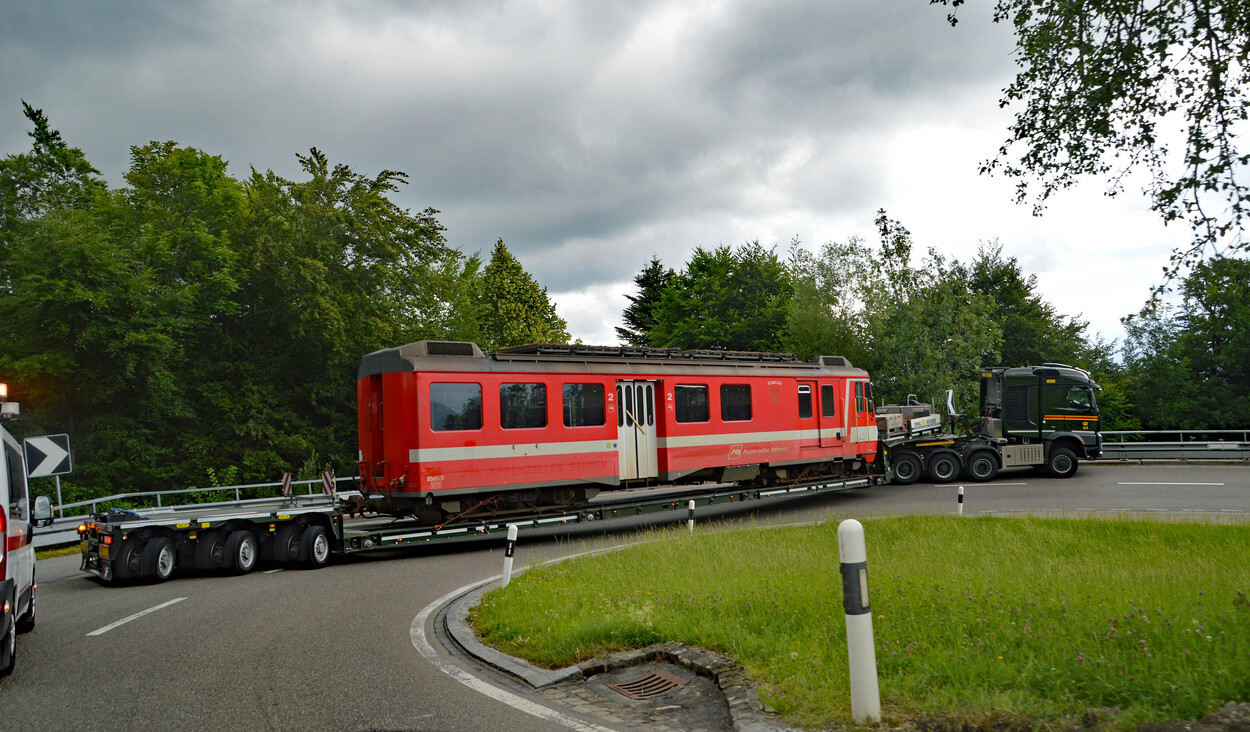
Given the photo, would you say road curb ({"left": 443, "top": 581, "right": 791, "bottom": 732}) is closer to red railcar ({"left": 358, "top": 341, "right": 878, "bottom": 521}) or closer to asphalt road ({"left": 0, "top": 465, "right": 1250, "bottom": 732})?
asphalt road ({"left": 0, "top": 465, "right": 1250, "bottom": 732})

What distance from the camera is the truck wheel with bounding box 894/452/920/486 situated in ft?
76.2

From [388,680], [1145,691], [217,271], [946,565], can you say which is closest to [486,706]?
[388,680]

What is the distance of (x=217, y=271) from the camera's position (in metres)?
27.7

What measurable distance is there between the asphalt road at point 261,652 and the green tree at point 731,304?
32.9 metres

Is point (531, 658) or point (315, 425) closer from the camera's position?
point (531, 658)

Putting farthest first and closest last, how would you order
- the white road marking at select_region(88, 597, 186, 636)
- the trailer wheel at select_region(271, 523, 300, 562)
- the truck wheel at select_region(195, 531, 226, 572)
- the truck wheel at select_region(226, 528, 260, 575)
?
the trailer wheel at select_region(271, 523, 300, 562) → the truck wheel at select_region(226, 528, 260, 575) → the truck wheel at select_region(195, 531, 226, 572) → the white road marking at select_region(88, 597, 186, 636)

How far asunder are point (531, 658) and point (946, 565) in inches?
180

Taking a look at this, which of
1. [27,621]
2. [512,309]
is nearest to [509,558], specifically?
[27,621]

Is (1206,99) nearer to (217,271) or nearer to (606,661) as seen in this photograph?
(606,661)

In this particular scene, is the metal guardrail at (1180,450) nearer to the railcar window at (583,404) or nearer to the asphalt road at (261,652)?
the asphalt road at (261,652)

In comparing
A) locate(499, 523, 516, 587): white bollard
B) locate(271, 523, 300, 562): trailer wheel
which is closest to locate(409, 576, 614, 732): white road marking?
locate(499, 523, 516, 587): white bollard

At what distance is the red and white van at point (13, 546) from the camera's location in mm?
6051

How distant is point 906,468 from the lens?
23391mm

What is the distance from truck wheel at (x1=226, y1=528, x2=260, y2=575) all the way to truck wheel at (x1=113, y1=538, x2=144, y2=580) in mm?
1140
